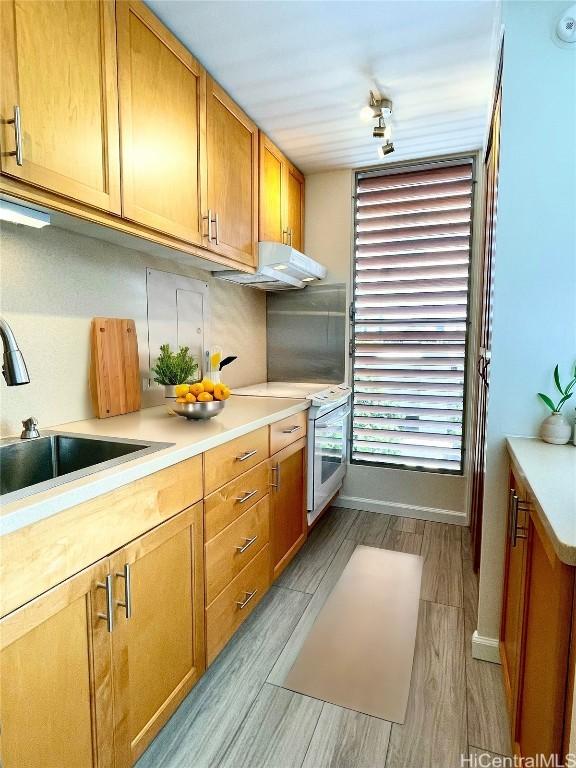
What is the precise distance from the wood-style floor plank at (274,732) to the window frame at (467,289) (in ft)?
6.09

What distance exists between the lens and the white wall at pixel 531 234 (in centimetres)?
148

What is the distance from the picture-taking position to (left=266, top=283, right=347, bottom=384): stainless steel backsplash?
10.4ft

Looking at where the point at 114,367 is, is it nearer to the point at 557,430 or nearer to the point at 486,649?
the point at 557,430

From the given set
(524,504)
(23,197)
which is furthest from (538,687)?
(23,197)

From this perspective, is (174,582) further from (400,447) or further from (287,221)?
(287,221)

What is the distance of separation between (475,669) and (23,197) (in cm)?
221

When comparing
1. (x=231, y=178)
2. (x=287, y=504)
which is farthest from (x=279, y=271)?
(x=287, y=504)

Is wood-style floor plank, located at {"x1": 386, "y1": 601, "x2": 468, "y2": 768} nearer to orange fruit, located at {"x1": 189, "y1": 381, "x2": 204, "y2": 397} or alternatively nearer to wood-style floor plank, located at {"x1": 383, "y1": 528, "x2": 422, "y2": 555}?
wood-style floor plank, located at {"x1": 383, "y1": 528, "x2": 422, "y2": 555}

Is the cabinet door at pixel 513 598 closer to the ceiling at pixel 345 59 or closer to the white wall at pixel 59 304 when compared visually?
the white wall at pixel 59 304

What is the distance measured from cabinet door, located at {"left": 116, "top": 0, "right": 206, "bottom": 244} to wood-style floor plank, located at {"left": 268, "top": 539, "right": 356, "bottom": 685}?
175 cm

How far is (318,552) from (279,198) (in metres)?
2.23

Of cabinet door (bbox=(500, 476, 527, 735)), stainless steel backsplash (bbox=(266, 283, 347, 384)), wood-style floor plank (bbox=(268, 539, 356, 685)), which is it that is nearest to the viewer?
cabinet door (bbox=(500, 476, 527, 735))

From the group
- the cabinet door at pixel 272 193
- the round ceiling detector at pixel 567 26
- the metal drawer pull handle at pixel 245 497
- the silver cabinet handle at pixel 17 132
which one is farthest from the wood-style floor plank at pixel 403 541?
the silver cabinet handle at pixel 17 132

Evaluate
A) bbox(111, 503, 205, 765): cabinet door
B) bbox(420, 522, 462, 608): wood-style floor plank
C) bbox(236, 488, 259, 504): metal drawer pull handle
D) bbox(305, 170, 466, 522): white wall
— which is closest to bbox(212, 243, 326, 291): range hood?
bbox(305, 170, 466, 522): white wall
